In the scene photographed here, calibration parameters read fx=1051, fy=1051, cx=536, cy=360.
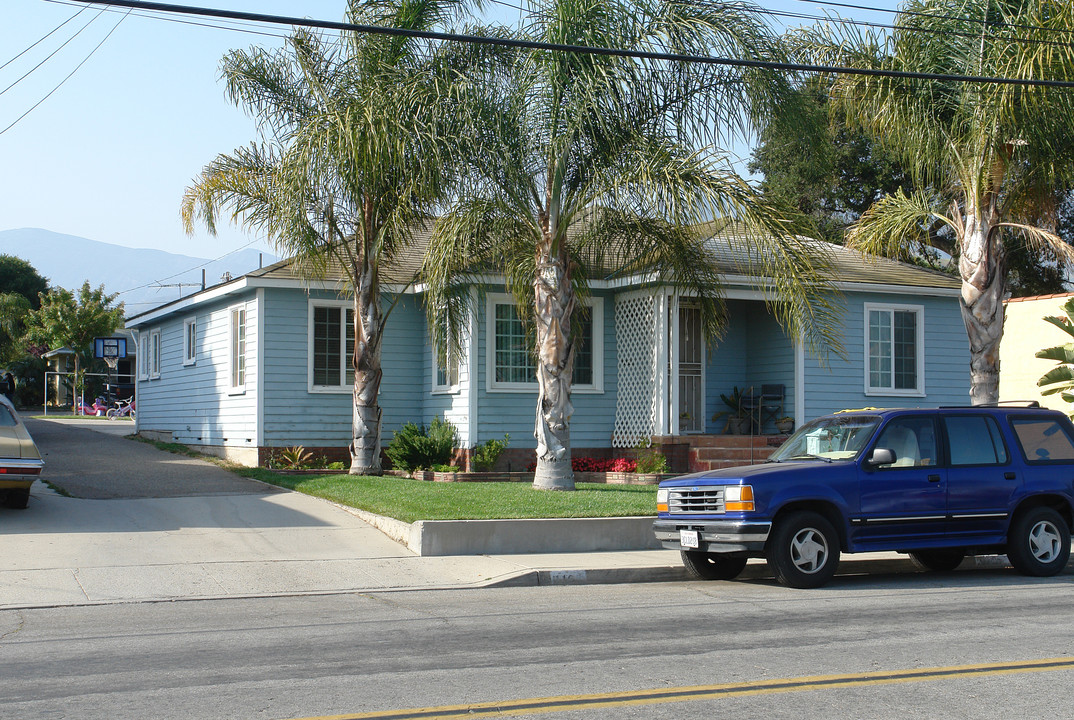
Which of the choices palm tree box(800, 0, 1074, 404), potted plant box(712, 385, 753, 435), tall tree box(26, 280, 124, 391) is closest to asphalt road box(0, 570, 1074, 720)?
palm tree box(800, 0, 1074, 404)

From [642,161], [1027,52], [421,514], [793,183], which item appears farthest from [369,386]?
[793,183]

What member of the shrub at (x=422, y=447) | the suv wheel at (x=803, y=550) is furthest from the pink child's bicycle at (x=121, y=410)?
the suv wheel at (x=803, y=550)

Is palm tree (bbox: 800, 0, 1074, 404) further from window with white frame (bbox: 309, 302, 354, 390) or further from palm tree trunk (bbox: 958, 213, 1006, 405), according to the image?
window with white frame (bbox: 309, 302, 354, 390)

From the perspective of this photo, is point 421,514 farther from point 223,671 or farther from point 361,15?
point 361,15

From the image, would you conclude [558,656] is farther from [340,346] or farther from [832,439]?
[340,346]

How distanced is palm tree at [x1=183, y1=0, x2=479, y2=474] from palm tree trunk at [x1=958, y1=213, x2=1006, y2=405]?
8.13 metres

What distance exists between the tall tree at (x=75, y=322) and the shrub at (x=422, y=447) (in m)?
31.0

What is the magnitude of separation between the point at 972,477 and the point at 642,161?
5.75m

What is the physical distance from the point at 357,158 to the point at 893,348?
41.0 ft

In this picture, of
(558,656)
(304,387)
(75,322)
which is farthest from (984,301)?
(75,322)

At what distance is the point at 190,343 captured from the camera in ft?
77.3

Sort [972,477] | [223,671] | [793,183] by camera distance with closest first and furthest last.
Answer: [223,671]
[972,477]
[793,183]

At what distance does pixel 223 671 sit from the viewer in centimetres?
693

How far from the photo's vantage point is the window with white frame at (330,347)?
20.3m
